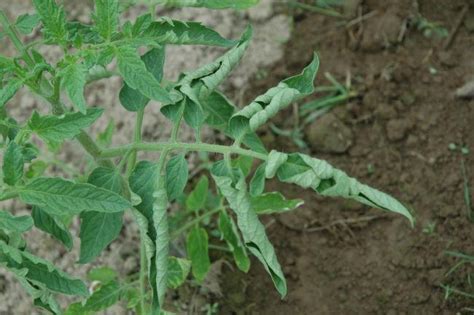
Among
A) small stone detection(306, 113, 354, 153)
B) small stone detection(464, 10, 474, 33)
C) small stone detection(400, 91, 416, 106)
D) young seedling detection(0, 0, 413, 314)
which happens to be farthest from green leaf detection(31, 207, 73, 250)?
small stone detection(464, 10, 474, 33)

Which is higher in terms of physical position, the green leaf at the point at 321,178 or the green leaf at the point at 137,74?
the green leaf at the point at 137,74

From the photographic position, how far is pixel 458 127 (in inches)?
101

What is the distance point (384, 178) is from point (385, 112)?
0.26 meters

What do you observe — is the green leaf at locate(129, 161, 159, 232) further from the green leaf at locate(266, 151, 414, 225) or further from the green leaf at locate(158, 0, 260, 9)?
the green leaf at locate(158, 0, 260, 9)

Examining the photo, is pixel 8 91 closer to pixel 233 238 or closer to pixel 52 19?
pixel 52 19

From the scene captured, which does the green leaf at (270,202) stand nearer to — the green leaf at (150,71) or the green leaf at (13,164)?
the green leaf at (150,71)

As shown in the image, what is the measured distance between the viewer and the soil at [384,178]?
93.4 inches

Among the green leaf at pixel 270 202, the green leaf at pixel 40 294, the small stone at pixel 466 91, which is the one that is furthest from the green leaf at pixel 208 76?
the small stone at pixel 466 91

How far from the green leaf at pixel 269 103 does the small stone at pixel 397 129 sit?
40.0 inches

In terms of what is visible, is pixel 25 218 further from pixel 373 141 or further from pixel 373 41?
pixel 373 41

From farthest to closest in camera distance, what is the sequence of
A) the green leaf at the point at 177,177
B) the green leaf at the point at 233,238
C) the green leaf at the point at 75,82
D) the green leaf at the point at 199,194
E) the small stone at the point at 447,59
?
the small stone at the point at 447,59 < the green leaf at the point at 199,194 < the green leaf at the point at 233,238 < the green leaf at the point at 177,177 < the green leaf at the point at 75,82

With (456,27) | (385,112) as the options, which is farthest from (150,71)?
(456,27)

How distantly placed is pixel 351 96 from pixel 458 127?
1.33ft

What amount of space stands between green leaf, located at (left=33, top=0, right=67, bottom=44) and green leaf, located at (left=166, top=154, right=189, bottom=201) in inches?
15.1
